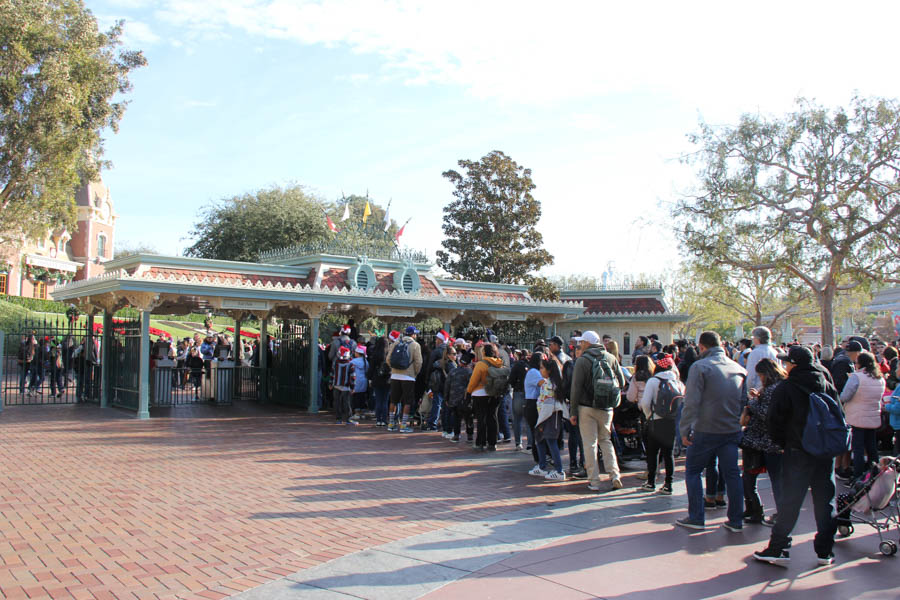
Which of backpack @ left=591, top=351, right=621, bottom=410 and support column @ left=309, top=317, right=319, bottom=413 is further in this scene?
support column @ left=309, top=317, right=319, bottom=413

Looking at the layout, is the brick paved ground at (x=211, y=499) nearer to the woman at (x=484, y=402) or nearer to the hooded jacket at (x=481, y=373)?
the woman at (x=484, y=402)

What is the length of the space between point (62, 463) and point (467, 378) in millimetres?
6172

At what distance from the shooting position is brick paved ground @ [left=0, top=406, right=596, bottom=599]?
5.34 metres

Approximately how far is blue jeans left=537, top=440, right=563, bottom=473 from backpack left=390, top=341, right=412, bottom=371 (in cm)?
414

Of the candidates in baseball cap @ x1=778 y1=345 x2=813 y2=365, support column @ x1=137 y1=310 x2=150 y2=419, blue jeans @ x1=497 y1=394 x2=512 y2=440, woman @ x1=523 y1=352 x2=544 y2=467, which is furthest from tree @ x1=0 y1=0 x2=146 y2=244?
baseball cap @ x1=778 y1=345 x2=813 y2=365

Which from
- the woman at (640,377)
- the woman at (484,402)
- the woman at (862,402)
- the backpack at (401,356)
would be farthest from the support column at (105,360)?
the woman at (862,402)

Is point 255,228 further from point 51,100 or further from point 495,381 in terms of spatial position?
point 495,381

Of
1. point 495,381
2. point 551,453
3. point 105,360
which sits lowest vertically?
point 551,453

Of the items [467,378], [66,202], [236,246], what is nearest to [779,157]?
[467,378]

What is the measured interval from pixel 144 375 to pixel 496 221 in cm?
1731

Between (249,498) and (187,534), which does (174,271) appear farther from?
(187,534)

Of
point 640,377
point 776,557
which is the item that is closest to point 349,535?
point 776,557

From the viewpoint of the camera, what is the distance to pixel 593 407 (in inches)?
323

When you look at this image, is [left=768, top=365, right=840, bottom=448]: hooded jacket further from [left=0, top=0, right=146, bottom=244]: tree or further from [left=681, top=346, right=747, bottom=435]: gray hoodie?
[left=0, top=0, right=146, bottom=244]: tree
